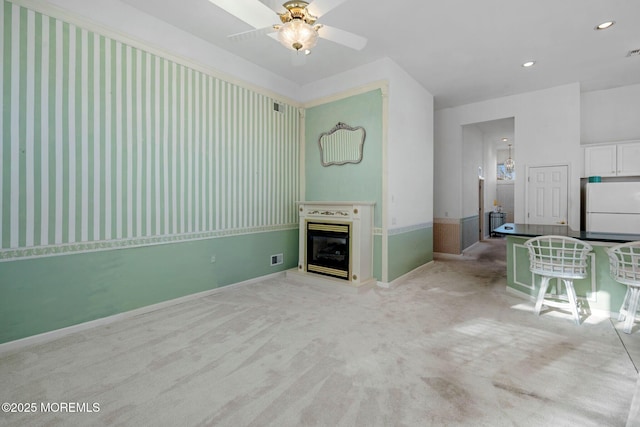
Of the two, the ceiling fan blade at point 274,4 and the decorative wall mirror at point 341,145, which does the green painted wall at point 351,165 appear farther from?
the ceiling fan blade at point 274,4

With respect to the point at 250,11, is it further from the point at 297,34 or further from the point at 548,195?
the point at 548,195

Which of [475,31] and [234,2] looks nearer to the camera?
[234,2]

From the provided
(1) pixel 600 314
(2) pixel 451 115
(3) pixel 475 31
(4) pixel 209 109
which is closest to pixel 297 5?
(4) pixel 209 109

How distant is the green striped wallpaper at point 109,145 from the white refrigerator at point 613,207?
573cm

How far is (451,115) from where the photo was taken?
662 cm

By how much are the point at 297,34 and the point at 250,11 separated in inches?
17.9

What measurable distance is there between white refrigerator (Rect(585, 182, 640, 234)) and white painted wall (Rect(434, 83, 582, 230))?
0.27m

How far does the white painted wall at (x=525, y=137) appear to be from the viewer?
5.25 metres

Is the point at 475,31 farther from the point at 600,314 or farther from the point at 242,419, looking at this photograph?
the point at 242,419

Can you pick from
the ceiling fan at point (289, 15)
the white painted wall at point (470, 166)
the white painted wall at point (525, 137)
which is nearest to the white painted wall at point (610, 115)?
the white painted wall at point (525, 137)

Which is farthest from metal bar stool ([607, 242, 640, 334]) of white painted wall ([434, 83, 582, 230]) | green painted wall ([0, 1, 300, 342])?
green painted wall ([0, 1, 300, 342])

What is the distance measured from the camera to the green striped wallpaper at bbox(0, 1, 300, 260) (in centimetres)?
245

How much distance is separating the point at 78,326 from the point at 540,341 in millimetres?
4210

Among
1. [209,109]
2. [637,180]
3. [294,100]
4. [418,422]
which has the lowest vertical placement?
[418,422]
